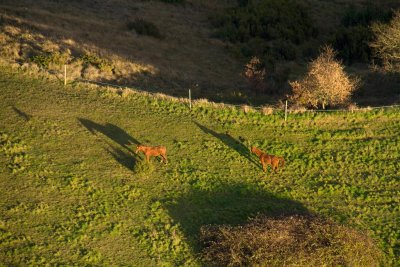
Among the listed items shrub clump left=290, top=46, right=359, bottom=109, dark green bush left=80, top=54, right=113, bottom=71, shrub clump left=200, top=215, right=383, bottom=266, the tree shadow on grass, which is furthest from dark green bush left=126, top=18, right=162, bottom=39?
shrub clump left=200, top=215, right=383, bottom=266

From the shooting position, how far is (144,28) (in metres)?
54.6

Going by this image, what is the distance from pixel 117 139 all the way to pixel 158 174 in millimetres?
3661

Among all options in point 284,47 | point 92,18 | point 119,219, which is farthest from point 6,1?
point 119,219

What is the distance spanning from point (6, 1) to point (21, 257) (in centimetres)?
3757

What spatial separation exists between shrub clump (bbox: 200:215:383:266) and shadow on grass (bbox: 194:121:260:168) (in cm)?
578

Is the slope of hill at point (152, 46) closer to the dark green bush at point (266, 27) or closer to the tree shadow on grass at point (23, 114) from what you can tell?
the dark green bush at point (266, 27)

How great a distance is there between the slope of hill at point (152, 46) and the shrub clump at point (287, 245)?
16.2 meters

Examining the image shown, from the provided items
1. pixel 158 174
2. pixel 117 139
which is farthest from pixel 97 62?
pixel 158 174

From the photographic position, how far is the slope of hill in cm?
4266

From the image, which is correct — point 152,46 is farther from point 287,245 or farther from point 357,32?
point 287,245

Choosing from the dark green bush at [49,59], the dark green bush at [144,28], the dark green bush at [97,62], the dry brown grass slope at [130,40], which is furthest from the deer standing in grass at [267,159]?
the dark green bush at [144,28]

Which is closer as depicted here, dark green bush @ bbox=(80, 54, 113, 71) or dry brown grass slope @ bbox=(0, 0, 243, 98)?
dark green bush @ bbox=(80, 54, 113, 71)

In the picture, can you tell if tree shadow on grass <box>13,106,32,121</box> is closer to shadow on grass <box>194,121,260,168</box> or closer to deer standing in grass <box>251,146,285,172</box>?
shadow on grass <box>194,121,260,168</box>

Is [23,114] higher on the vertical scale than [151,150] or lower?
higher
